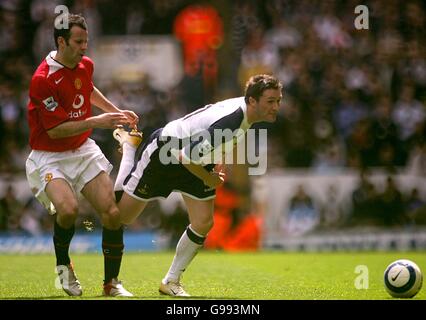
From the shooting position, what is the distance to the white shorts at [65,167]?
8172mm

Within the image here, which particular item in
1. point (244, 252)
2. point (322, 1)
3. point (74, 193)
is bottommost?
point (244, 252)

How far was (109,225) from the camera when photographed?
26.8ft

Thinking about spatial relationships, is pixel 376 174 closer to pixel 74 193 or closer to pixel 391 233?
pixel 391 233

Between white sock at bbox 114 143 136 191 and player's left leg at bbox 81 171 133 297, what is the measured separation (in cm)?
25

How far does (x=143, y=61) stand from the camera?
17469 millimetres

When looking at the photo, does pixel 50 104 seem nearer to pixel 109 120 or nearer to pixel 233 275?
→ pixel 109 120

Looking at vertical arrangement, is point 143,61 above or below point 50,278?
above

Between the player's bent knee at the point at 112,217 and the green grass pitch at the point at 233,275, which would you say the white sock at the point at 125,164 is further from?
the green grass pitch at the point at 233,275

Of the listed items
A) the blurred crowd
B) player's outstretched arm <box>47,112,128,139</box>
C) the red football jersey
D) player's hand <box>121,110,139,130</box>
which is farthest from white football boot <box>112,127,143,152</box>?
the blurred crowd

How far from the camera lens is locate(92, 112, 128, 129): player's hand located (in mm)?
7859

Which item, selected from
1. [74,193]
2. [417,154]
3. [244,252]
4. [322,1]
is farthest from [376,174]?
[74,193]

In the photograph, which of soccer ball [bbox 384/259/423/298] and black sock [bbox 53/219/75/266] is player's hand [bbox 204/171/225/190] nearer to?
black sock [bbox 53/219/75/266]

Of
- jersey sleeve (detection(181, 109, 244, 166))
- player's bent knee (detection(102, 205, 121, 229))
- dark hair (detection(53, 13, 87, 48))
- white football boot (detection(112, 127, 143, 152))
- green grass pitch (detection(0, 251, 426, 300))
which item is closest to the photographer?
jersey sleeve (detection(181, 109, 244, 166))
